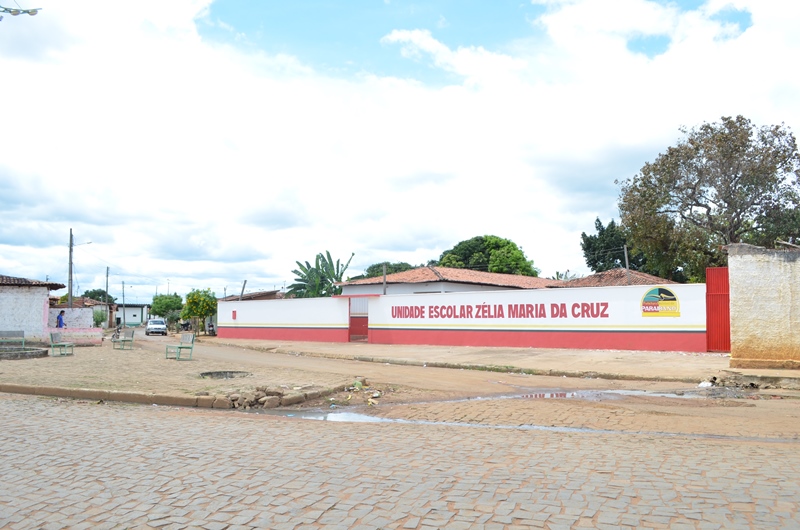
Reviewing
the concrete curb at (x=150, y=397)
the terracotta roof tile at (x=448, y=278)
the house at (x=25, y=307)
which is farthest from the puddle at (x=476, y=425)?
the house at (x=25, y=307)

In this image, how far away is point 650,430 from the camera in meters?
8.08

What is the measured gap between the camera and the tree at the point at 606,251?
51688mm

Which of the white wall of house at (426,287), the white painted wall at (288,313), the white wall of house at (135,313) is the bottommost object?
the white wall of house at (135,313)

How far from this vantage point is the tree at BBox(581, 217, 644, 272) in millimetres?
51688

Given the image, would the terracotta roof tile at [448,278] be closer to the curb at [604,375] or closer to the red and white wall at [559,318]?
the red and white wall at [559,318]

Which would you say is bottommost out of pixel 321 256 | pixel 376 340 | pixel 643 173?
pixel 376 340

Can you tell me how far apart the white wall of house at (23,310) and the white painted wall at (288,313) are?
10211mm

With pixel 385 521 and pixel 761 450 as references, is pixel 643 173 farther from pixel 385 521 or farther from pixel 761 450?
pixel 385 521

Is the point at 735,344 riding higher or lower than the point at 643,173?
lower

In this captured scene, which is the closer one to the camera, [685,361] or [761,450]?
[761,450]

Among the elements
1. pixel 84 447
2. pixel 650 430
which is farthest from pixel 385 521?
pixel 650 430

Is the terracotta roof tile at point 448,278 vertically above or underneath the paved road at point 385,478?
above

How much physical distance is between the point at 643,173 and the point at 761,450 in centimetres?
2620

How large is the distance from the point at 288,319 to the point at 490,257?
29.8 meters
